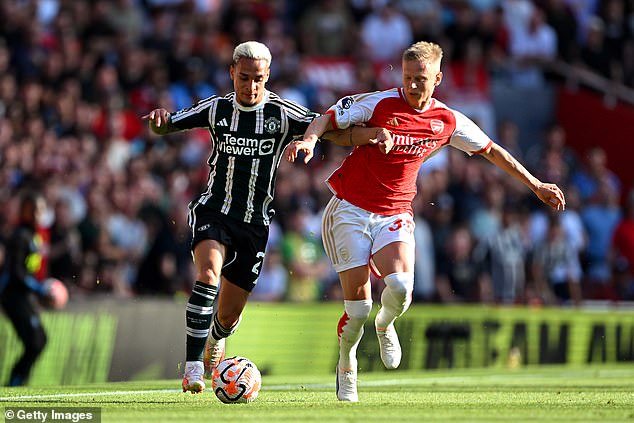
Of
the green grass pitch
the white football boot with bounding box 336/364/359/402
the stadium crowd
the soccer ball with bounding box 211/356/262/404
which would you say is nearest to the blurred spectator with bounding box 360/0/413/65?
the stadium crowd

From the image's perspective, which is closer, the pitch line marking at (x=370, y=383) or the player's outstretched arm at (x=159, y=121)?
the player's outstretched arm at (x=159, y=121)

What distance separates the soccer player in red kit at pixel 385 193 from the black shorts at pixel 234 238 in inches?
22.1

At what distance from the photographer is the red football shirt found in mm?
10125

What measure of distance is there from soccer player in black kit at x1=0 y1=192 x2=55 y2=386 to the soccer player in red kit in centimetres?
443

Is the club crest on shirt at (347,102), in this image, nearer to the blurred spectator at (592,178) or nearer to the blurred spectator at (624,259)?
the blurred spectator at (624,259)

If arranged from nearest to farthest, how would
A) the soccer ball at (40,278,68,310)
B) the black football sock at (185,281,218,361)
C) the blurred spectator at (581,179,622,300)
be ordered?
the black football sock at (185,281,218,361), the soccer ball at (40,278,68,310), the blurred spectator at (581,179,622,300)

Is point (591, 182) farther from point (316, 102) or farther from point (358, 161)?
point (358, 161)

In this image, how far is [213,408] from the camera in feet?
30.5

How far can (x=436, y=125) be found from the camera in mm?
10258

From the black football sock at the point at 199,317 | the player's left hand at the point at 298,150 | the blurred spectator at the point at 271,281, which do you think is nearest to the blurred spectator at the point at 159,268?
the blurred spectator at the point at 271,281

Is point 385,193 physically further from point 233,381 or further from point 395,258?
point 233,381

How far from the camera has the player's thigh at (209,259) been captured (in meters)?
9.98

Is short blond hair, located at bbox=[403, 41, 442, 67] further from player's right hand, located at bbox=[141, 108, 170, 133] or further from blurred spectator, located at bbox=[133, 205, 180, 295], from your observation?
blurred spectator, located at bbox=[133, 205, 180, 295]

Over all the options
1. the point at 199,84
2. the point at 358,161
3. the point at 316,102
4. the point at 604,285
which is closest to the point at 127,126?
the point at 199,84
